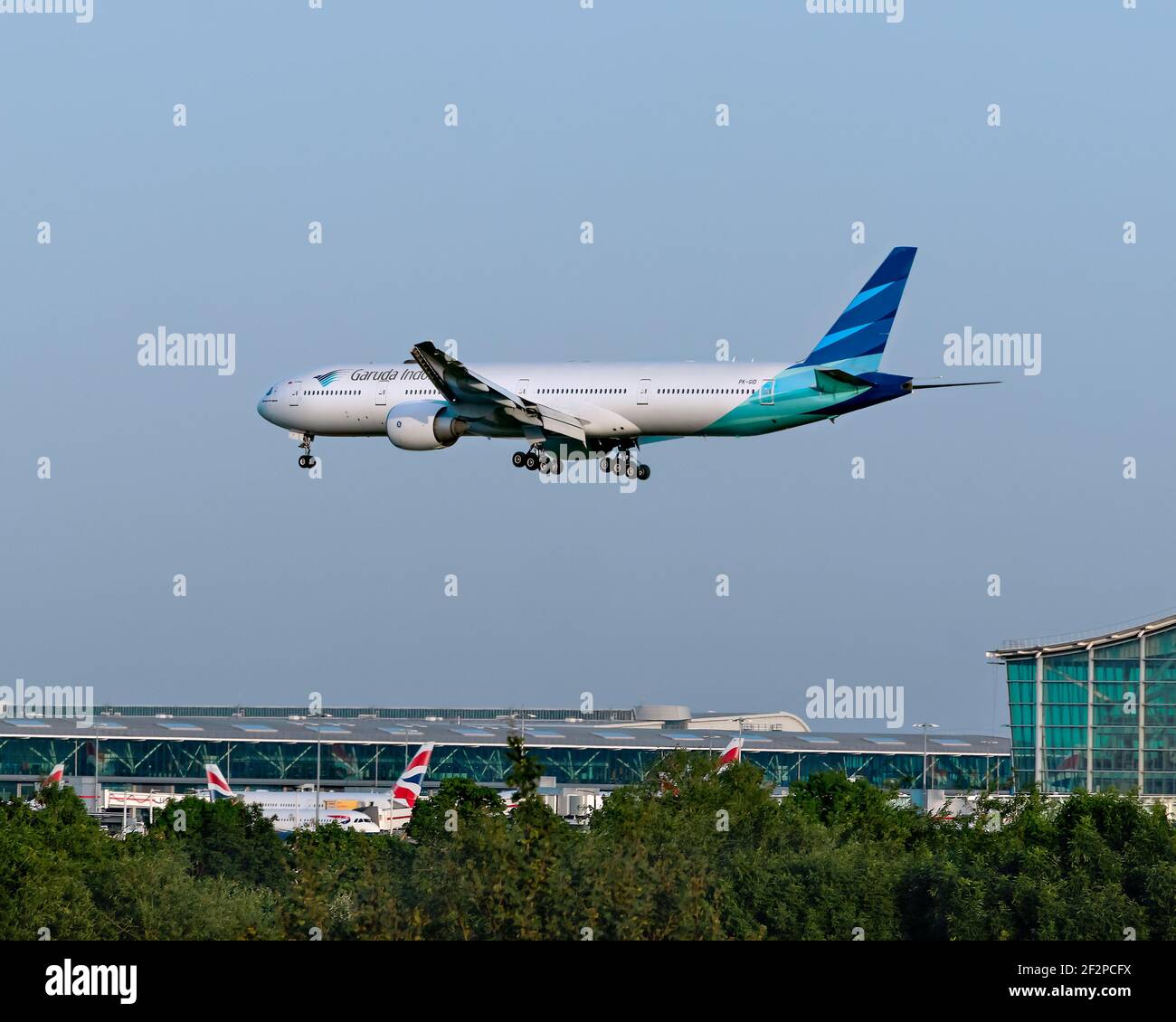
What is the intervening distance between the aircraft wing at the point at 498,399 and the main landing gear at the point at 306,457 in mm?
7185

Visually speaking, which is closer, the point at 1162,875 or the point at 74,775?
the point at 1162,875

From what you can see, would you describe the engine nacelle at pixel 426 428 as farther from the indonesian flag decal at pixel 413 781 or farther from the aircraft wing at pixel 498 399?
the indonesian flag decal at pixel 413 781

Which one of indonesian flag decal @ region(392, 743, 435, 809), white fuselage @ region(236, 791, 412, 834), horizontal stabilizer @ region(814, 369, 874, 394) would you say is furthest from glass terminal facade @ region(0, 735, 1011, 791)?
horizontal stabilizer @ region(814, 369, 874, 394)

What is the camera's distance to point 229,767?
7805 inches

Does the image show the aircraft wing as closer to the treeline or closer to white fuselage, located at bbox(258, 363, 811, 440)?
white fuselage, located at bbox(258, 363, 811, 440)

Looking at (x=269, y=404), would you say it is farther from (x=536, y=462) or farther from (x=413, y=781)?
(x=413, y=781)

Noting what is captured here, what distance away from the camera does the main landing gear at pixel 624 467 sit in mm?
74375

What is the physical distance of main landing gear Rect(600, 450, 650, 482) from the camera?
Result: 7438 cm

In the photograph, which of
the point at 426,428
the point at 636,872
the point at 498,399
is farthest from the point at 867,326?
the point at 636,872

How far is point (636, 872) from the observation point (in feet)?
166

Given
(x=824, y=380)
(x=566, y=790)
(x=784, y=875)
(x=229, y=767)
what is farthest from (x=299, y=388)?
(x=229, y=767)

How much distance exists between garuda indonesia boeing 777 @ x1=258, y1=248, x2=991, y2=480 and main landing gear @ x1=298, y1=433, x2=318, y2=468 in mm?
97
